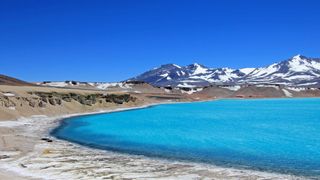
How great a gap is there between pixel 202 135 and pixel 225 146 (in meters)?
8.47

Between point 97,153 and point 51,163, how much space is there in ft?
16.6

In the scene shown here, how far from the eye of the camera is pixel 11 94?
6994cm

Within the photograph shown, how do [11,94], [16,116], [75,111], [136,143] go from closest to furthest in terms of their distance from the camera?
1. [136,143]
2. [16,116]
3. [11,94]
4. [75,111]

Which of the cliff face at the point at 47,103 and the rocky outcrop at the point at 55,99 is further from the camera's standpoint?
the rocky outcrop at the point at 55,99

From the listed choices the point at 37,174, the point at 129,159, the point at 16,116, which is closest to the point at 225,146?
the point at 129,159

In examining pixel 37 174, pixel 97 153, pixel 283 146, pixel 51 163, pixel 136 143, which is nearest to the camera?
pixel 37 174

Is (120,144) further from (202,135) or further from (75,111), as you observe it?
(75,111)

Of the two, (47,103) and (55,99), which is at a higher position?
(55,99)

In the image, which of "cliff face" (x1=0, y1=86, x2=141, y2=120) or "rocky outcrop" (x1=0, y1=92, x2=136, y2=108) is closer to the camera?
"cliff face" (x1=0, y1=86, x2=141, y2=120)

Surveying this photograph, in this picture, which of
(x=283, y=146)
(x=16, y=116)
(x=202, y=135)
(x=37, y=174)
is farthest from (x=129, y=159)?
(x=16, y=116)

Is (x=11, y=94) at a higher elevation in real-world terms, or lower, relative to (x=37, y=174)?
higher

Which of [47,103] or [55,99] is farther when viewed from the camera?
[55,99]

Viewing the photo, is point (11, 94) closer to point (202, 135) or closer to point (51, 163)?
point (202, 135)

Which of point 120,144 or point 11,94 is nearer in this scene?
point 120,144
